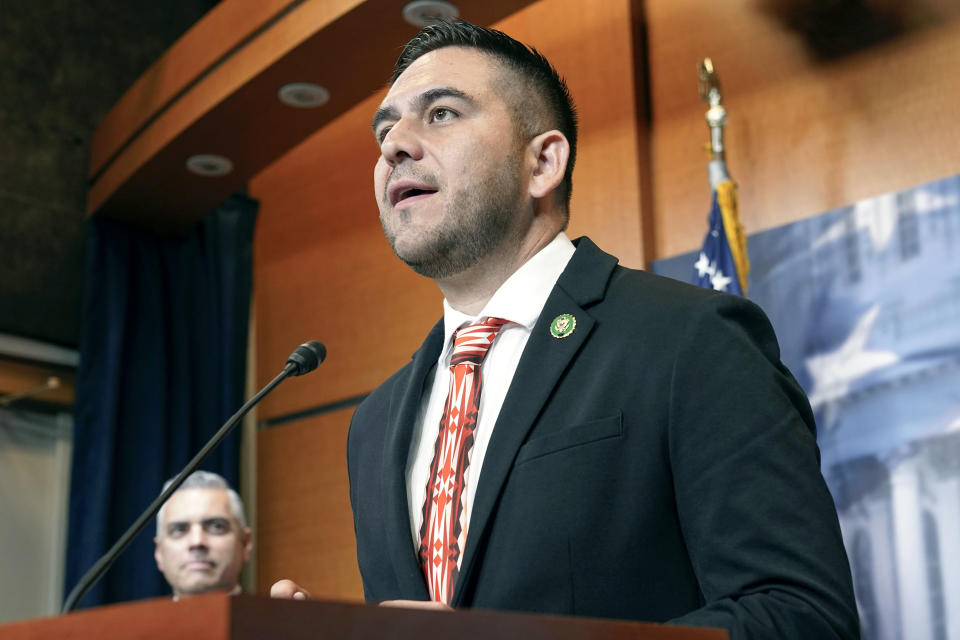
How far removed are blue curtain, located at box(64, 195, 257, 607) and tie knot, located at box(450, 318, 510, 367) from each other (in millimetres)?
3906

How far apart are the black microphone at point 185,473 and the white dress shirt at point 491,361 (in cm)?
30

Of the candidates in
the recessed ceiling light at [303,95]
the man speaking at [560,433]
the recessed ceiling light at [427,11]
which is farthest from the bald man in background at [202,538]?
the man speaking at [560,433]

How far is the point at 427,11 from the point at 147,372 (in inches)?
96.5

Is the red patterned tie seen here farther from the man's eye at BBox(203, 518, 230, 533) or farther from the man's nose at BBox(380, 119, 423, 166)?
the man's eye at BBox(203, 518, 230, 533)

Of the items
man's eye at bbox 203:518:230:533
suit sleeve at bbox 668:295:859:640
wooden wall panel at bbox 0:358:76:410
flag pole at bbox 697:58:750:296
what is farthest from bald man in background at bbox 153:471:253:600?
suit sleeve at bbox 668:295:859:640

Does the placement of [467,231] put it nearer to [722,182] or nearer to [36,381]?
[722,182]

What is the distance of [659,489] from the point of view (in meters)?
1.29

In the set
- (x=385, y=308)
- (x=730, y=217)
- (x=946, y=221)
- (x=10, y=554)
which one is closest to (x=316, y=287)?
(x=385, y=308)

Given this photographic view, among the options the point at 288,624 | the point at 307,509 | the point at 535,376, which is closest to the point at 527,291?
the point at 535,376

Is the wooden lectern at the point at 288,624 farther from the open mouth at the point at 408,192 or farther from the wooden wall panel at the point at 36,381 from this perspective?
the wooden wall panel at the point at 36,381

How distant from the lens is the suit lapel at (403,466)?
4.55ft

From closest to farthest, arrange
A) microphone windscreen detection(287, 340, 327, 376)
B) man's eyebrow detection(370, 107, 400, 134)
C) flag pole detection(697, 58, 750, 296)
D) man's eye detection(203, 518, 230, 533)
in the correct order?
man's eyebrow detection(370, 107, 400, 134) → microphone windscreen detection(287, 340, 327, 376) → flag pole detection(697, 58, 750, 296) → man's eye detection(203, 518, 230, 533)

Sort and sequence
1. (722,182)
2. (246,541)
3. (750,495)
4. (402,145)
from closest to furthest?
(750,495) → (402,145) → (722,182) → (246,541)

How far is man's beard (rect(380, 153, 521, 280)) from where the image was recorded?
64.6 inches
